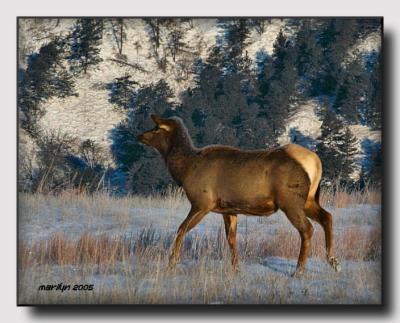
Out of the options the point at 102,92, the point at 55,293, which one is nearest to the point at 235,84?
the point at 102,92

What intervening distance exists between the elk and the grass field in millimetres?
116

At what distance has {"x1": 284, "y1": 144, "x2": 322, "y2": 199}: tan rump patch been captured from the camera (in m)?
9.41

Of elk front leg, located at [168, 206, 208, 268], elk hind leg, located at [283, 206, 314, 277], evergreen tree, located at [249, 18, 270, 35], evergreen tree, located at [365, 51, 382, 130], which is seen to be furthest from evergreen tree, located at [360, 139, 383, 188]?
elk front leg, located at [168, 206, 208, 268]

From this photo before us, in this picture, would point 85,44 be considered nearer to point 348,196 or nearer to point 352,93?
point 352,93

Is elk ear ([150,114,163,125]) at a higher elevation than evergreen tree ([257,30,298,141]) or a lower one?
lower

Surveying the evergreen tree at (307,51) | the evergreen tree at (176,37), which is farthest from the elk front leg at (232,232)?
the evergreen tree at (176,37)

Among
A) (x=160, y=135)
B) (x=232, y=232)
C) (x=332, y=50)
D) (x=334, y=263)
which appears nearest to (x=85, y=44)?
(x=160, y=135)

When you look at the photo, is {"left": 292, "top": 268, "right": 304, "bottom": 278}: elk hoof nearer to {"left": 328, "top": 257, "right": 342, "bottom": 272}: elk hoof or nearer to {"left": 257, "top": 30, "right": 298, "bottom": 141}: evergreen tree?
{"left": 328, "top": 257, "right": 342, "bottom": 272}: elk hoof

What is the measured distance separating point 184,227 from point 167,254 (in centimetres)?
33

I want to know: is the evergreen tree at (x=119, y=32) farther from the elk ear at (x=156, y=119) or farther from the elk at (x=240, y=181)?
the elk at (x=240, y=181)

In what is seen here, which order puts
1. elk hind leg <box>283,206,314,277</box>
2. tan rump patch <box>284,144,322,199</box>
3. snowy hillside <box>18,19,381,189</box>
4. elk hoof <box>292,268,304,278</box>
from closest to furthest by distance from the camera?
1. elk hind leg <box>283,206,314,277</box>
2. tan rump patch <box>284,144,322,199</box>
3. elk hoof <box>292,268,304,278</box>
4. snowy hillside <box>18,19,381,189</box>

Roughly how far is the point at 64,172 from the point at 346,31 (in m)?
3.13

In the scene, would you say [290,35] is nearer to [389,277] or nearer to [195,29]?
[195,29]

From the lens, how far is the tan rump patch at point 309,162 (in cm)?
941
